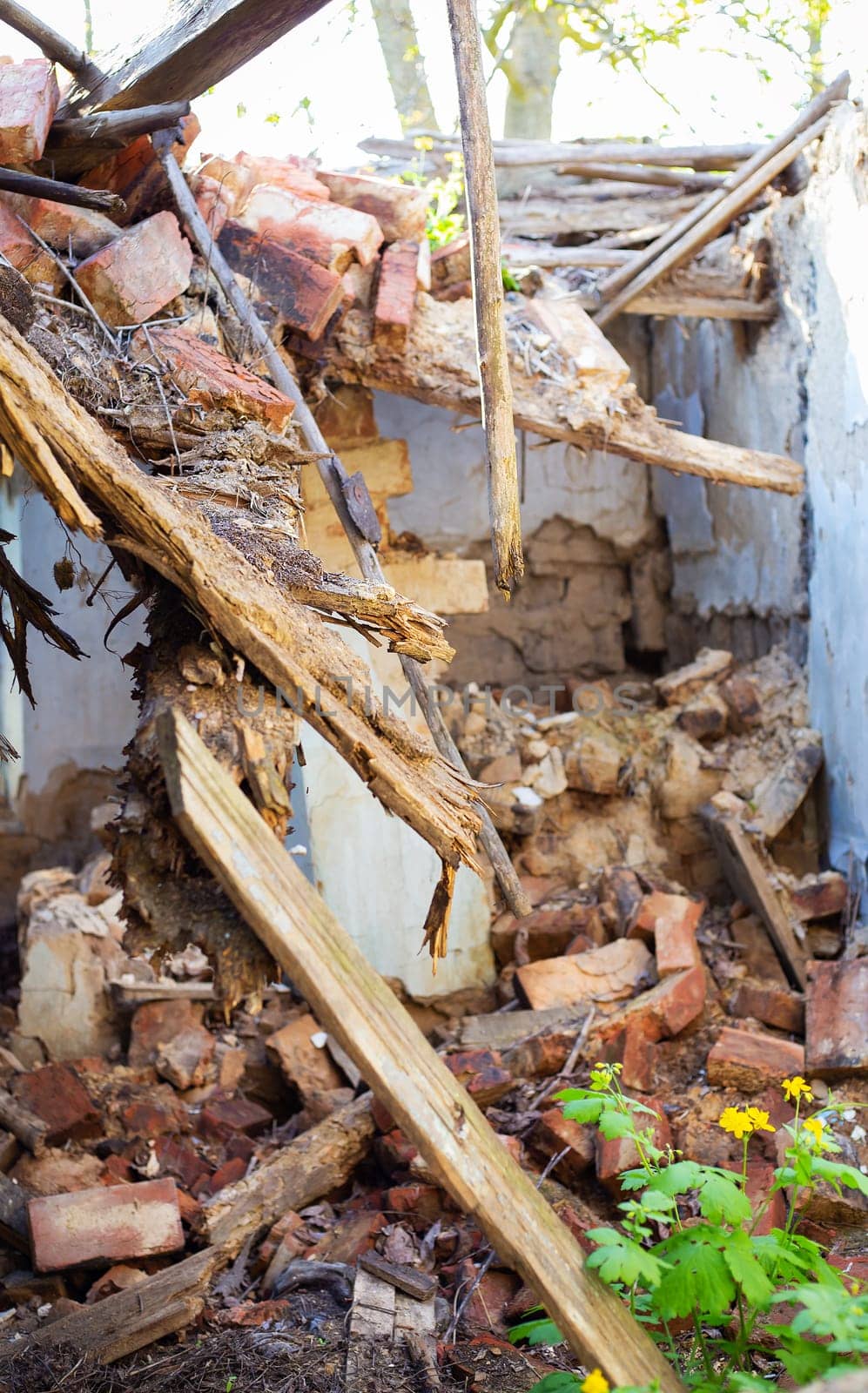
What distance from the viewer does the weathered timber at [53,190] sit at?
11.3ft

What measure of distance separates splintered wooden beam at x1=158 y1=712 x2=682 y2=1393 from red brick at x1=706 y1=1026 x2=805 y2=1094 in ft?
7.34

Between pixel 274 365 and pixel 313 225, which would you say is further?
pixel 313 225

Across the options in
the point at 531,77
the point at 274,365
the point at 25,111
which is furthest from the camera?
the point at 531,77

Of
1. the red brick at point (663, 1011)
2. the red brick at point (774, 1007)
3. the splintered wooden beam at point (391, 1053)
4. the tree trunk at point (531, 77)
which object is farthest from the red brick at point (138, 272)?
the tree trunk at point (531, 77)

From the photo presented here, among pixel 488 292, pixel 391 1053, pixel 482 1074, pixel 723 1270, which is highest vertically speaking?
pixel 488 292

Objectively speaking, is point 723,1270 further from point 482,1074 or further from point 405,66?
point 405,66

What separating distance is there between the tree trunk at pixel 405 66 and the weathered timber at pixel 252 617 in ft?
25.3

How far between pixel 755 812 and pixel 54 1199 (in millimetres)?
3661

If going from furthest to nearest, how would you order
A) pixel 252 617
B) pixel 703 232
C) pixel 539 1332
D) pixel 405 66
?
1. pixel 405 66
2. pixel 703 232
3. pixel 539 1332
4. pixel 252 617

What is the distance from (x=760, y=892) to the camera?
539cm

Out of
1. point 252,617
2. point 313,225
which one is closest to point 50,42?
point 313,225

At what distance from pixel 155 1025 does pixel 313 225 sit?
3.64 meters

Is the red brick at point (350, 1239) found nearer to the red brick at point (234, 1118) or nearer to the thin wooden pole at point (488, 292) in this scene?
the red brick at point (234, 1118)

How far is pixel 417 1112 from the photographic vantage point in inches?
90.9
